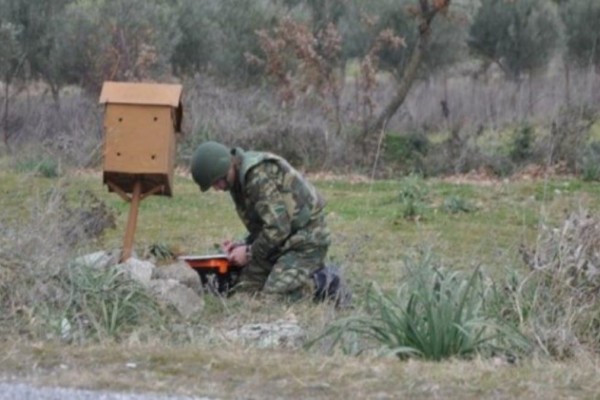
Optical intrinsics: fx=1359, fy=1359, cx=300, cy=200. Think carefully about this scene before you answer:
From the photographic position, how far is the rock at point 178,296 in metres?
9.31

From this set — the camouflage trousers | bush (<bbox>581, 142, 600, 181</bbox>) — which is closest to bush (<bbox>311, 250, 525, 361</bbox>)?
the camouflage trousers

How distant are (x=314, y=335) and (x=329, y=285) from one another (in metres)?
2.42

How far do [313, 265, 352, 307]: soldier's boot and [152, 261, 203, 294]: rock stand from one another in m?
0.94

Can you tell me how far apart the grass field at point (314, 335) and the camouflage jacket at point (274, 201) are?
53cm

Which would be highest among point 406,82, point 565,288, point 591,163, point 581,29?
point 565,288

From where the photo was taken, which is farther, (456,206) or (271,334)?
(456,206)

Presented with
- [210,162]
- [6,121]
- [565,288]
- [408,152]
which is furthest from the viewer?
[6,121]

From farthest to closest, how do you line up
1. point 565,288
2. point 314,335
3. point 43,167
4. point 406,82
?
point 406,82 → point 43,167 → point 565,288 → point 314,335

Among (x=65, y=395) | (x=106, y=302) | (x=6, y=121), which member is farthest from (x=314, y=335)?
(x=6, y=121)

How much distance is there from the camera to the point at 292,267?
10602 mm

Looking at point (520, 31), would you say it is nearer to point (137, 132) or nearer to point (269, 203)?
point (269, 203)

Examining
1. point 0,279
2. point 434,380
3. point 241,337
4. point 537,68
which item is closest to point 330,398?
point 434,380

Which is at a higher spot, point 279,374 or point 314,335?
point 279,374

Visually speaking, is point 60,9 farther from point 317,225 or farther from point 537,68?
point 317,225
